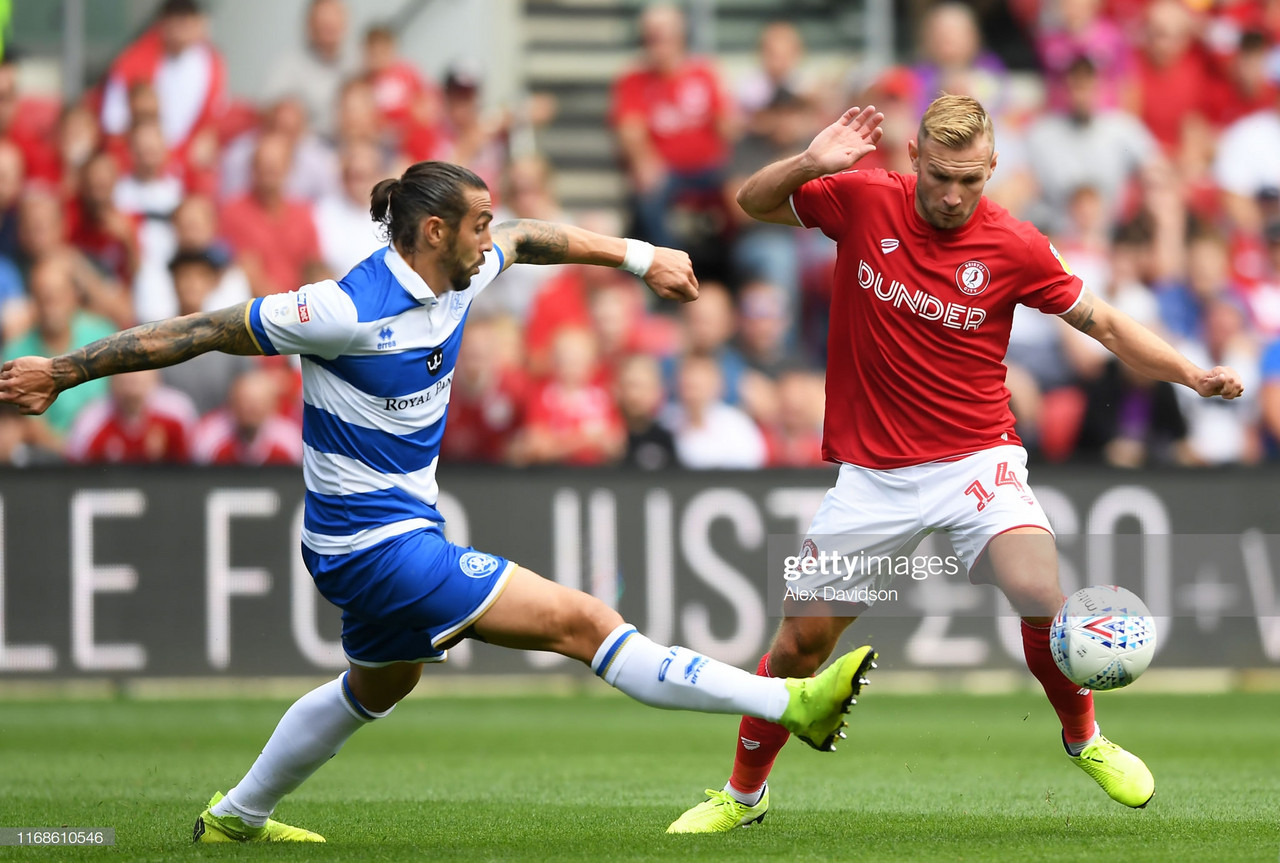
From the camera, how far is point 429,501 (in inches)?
217

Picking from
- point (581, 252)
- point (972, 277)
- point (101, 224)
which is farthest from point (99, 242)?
point (972, 277)

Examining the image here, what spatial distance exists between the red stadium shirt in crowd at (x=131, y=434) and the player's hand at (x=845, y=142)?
6.92 m

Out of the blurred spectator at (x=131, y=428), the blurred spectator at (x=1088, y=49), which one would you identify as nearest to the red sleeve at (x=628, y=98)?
the blurred spectator at (x=1088, y=49)

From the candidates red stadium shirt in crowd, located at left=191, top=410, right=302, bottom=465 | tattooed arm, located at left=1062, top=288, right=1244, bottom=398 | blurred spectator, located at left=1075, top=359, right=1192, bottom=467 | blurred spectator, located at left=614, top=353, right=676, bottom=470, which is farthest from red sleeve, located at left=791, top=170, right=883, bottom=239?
blurred spectator, located at left=1075, top=359, right=1192, bottom=467

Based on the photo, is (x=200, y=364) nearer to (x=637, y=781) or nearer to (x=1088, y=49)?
(x=637, y=781)

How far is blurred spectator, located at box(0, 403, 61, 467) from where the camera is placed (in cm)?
1152

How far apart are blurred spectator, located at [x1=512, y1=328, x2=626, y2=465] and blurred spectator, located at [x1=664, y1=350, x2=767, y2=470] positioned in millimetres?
457

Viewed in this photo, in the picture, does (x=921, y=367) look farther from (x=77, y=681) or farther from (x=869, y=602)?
(x=77, y=681)

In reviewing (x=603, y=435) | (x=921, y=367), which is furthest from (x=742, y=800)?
(x=603, y=435)

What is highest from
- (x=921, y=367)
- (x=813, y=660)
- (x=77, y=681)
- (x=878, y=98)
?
(x=878, y=98)

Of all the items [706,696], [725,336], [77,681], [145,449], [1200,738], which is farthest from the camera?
[725,336]

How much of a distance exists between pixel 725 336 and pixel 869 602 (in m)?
6.79

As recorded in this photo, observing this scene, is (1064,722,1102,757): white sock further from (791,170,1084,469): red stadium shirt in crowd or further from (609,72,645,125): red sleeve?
(609,72,645,125): red sleeve

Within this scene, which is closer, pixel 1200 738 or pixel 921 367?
pixel 921 367
